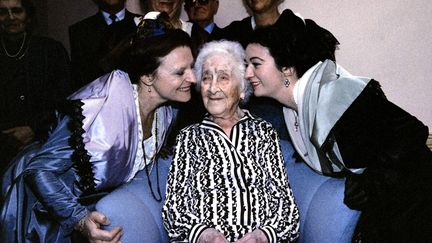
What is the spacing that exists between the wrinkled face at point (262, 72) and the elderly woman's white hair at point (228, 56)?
4 cm

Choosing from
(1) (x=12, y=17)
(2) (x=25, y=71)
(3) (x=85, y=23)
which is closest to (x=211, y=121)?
(3) (x=85, y=23)

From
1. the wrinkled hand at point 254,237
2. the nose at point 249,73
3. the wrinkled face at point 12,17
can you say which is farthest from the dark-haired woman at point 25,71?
the wrinkled hand at point 254,237

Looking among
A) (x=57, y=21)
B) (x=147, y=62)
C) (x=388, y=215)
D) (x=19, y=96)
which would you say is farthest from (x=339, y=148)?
(x=57, y=21)

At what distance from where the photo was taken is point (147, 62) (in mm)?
2527

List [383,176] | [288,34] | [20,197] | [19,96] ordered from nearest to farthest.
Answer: [383,176], [20,197], [288,34], [19,96]

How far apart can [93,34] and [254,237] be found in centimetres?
220

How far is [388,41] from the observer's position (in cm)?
360

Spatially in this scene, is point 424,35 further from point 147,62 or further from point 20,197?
point 20,197

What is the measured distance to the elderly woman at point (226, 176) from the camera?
2270 millimetres

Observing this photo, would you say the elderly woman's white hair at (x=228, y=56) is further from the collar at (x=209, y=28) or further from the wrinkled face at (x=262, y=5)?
the collar at (x=209, y=28)

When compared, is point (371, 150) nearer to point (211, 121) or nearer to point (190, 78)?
point (211, 121)

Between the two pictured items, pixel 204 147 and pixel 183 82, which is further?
pixel 183 82

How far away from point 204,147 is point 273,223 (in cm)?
53

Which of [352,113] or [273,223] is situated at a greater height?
[352,113]
